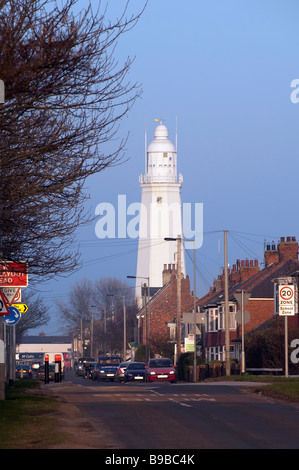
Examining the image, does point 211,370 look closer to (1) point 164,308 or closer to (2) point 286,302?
(2) point 286,302

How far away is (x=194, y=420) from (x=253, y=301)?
49933 millimetres

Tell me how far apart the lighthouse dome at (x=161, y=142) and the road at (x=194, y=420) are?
94677 millimetres

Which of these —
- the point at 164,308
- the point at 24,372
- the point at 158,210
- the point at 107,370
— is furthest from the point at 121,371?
the point at 158,210

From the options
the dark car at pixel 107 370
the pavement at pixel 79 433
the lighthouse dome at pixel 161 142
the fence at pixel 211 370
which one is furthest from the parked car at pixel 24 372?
the lighthouse dome at pixel 161 142

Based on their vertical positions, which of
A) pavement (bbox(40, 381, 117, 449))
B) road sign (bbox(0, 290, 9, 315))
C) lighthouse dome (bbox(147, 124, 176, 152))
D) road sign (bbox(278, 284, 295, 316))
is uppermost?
lighthouse dome (bbox(147, 124, 176, 152))

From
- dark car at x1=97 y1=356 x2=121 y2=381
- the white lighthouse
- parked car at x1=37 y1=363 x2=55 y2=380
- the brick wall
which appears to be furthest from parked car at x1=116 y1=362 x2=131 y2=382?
the white lighthouse

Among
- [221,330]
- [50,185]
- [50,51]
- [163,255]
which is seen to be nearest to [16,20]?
[50,51]

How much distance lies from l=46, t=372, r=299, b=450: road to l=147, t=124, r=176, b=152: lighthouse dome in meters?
94.7

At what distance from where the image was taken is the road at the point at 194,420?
45.4ft

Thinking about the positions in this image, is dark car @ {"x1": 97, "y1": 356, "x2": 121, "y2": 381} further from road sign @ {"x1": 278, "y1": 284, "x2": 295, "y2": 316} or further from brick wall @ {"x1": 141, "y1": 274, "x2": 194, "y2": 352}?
road sign @ {"x1": 278, "y1": 284, "x2": 295, "y2": 316}

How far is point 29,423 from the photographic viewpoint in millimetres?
17453

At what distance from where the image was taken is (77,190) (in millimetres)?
18016

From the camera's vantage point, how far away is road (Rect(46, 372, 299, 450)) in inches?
545

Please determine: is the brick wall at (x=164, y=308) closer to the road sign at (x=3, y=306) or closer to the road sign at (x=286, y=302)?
the road sign at (x=286, y=302)
